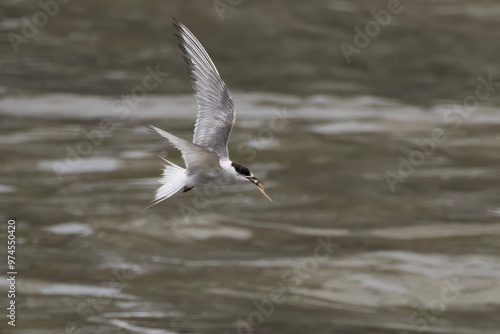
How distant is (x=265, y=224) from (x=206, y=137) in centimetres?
370

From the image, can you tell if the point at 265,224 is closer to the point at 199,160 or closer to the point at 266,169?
the point at 266,169

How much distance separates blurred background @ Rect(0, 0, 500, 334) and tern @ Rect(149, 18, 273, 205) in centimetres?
186

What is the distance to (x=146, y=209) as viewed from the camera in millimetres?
11117

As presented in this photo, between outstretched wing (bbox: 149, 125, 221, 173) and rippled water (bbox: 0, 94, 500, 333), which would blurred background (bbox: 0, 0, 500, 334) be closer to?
rippled water (bbox: 0, 94, 500, 333)

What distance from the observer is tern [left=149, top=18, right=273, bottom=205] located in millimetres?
6930

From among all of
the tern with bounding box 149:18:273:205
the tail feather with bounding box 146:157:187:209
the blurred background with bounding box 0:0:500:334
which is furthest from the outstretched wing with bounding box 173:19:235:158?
the blurred background with bounding box 0:0:500:334

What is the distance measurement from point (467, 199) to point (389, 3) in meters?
5.81

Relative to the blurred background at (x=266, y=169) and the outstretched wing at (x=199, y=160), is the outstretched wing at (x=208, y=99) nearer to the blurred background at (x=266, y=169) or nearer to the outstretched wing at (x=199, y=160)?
the outstretched wing at (x=199, y=160)

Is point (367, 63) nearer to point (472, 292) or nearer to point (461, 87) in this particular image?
point (461, 87)

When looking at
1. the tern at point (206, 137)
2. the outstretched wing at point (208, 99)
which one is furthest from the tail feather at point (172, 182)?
the outstretched wing at point (208, 99)

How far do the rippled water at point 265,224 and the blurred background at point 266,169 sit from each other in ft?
0.08

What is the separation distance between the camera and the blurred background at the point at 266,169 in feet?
30.5

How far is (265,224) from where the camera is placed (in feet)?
35.9

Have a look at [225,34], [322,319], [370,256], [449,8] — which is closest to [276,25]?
[225,34]
